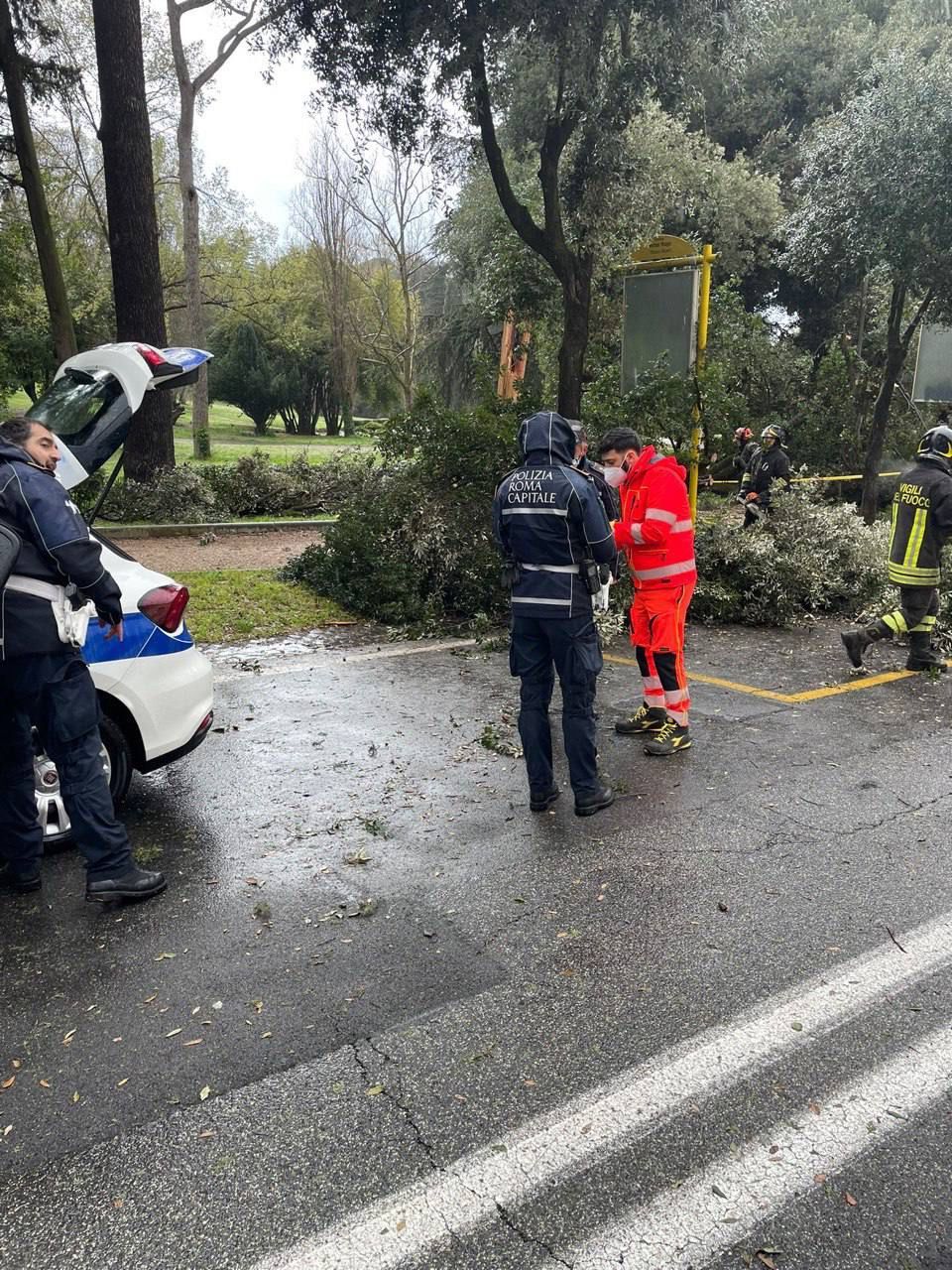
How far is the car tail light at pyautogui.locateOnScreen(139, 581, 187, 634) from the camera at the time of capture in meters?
4.52

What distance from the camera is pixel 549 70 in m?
10.8

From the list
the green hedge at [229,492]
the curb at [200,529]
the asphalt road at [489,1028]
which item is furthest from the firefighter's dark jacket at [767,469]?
the asphalt road at [489,1028]

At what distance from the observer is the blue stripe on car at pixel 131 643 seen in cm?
434

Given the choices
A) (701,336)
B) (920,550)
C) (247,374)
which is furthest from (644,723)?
(247,374)

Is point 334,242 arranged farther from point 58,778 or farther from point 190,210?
point 58,778

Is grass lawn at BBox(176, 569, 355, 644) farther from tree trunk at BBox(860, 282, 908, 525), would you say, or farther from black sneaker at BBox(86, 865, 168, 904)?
tree trunk at BBox(860, 282, 908, 525)

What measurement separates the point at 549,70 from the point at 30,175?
10450 mm

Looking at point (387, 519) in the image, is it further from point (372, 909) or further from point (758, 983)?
point (758, 983)

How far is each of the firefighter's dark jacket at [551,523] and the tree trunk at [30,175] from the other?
1499 cm

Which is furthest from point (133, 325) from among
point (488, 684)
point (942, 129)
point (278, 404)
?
point (278, 404)

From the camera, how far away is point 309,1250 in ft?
7.50

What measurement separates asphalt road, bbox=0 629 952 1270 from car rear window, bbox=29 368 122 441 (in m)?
1.92

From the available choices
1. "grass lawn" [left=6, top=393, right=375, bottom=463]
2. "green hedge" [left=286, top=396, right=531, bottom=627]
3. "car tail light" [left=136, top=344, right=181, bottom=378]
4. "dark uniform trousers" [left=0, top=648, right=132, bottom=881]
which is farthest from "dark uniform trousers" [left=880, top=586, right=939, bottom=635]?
"grass lawn" [left=6, top=393, right=375, bottom=463]

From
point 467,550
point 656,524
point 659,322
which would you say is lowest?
point 467,550
